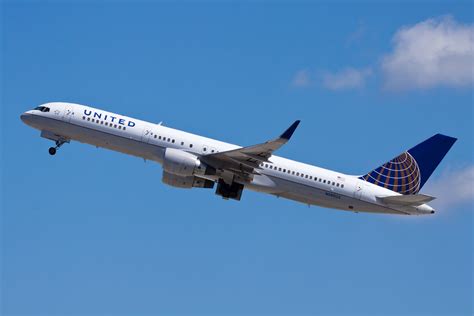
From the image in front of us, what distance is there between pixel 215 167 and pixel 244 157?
8.03 feet

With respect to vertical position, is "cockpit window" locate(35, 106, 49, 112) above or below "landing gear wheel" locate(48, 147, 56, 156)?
above

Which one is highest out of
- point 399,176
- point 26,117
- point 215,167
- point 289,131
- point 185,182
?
point 399,176

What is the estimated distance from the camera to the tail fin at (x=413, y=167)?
6334cm

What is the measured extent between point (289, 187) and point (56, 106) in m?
18.5

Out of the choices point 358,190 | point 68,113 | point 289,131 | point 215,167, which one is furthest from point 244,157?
point 68,113

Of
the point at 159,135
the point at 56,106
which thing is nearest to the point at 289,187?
the point at 159,135

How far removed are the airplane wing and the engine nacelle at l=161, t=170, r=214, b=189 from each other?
2280 millimetres

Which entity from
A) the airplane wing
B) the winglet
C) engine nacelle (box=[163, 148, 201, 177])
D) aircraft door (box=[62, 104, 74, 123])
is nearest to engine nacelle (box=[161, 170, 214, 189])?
engine nacelle (box=[163, 148, 201, 177])

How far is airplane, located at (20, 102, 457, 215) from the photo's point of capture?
59094 millimetres

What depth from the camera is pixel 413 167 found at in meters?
64.4

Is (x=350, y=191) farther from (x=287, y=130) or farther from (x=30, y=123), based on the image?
(x=30, y=123)

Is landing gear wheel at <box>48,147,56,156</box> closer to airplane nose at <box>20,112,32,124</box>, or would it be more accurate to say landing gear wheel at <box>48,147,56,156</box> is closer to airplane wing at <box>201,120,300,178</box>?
airplane nose at <box>20,112,32,124</box>

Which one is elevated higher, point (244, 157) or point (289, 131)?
point (289, 131)

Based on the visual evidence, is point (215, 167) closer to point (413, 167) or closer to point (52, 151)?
point (52, 151)
